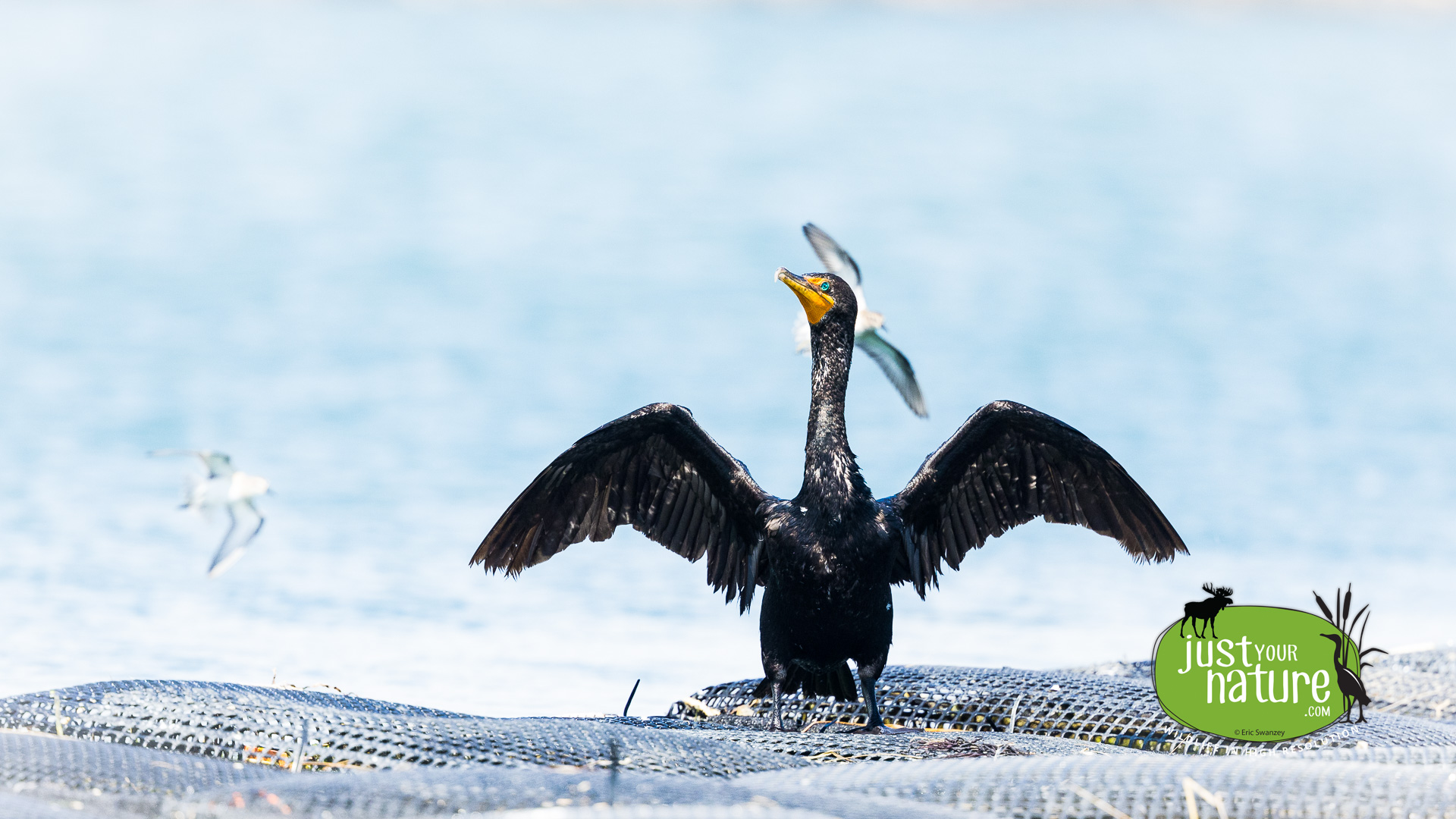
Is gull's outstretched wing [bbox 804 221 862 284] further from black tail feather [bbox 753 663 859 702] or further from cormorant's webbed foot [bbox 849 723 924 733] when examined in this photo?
cormorant's webbed foot [bbox 849 723 924 733]

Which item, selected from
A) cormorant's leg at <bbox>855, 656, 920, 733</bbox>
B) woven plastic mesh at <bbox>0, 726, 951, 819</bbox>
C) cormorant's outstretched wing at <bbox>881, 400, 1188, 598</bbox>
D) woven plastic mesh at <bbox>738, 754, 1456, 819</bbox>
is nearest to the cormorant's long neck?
cormorant's outstretched wing at <bbox>881, 400, 1188, 598</bbox>

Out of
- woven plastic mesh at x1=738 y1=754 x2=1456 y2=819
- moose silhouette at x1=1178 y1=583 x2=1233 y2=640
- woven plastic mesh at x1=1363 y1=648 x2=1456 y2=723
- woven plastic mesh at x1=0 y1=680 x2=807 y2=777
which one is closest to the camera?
woven plastic mesh at x1=738 y1=754 x2=1456 y2=819

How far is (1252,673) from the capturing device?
4.09 m

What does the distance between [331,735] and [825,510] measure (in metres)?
1.90

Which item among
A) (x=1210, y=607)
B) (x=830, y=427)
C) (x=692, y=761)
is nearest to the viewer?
(x=692, y=761)

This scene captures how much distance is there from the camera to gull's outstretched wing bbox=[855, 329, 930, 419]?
21.0 ft

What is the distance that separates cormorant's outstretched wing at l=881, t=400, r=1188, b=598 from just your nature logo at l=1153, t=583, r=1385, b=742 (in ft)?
3.42

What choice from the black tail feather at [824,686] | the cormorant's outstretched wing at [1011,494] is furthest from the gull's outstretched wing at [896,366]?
the black tail feather at [824,686]

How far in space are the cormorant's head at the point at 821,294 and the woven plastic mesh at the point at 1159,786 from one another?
2.35m

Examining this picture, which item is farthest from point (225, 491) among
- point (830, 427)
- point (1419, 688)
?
point (1419, 688)

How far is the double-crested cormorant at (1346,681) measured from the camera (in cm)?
409

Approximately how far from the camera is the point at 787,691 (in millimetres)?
5145

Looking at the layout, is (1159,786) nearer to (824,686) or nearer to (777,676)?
(777,676)

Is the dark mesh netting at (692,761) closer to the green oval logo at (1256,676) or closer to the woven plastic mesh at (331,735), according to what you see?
the woven plastic mesh at (331,735)
